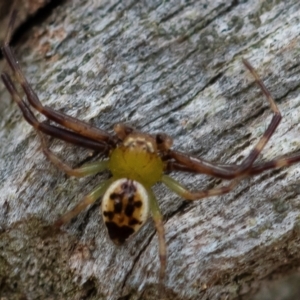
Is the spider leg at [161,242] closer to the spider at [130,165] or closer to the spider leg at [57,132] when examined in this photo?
the spider at [130,165]

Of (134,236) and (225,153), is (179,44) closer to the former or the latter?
(225,153)

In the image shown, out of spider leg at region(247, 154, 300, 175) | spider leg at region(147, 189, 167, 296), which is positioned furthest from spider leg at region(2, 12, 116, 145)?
spider leg at region(247, 154, 300, 175)

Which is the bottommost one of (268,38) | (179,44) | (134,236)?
(134,236)

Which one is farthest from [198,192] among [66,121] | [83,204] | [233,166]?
[66,121]

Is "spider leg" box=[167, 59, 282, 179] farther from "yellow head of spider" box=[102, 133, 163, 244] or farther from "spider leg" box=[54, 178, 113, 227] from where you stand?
"spider leg" box=[54, 178, 113, 227]

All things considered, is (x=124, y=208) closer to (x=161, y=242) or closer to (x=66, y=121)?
(x=161, y=242)

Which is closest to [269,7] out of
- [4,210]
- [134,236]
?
[134,236]
